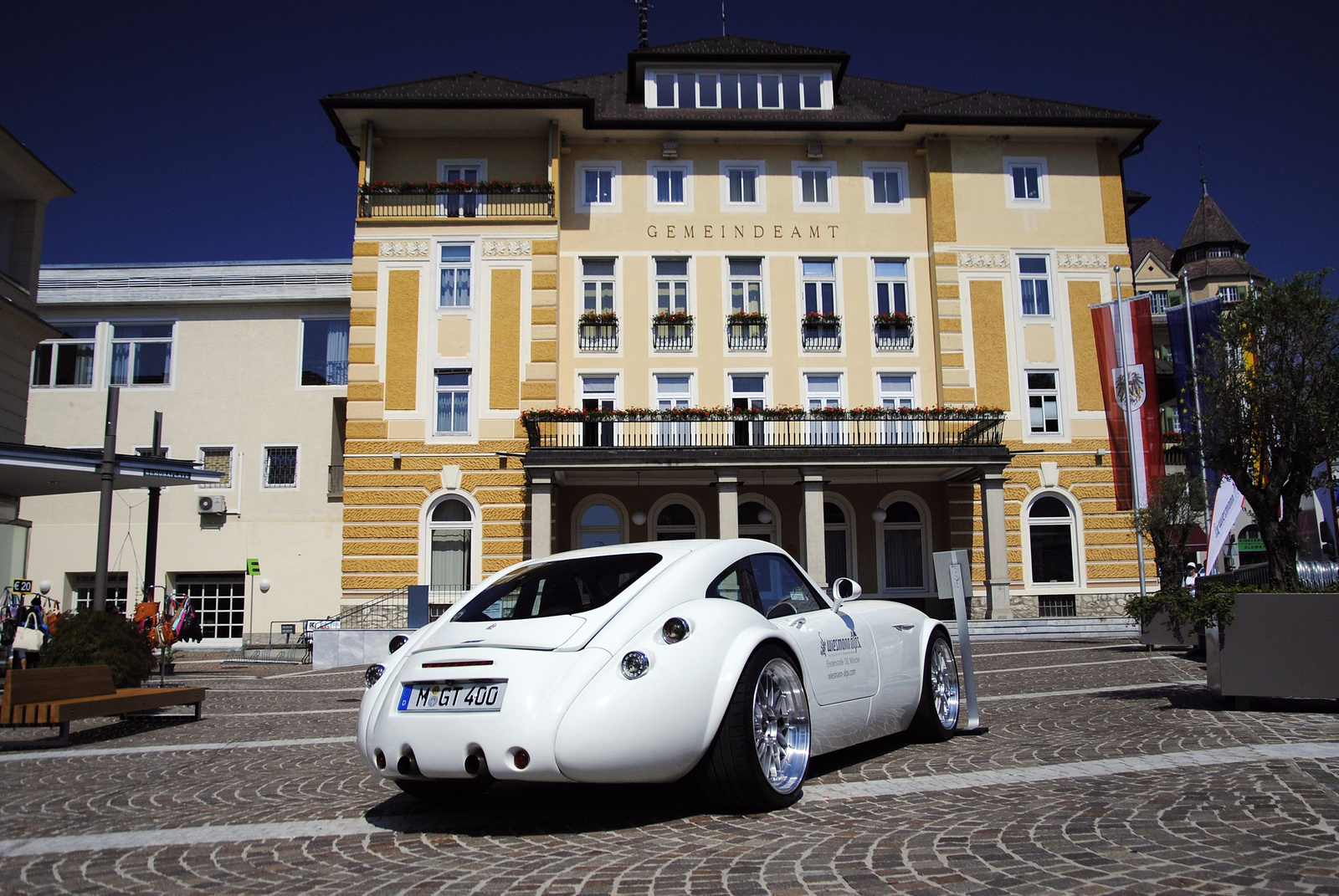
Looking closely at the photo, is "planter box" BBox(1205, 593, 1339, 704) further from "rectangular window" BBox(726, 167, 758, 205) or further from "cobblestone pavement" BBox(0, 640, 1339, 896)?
"rectangular window" BBox(726, 167, 758, 205)

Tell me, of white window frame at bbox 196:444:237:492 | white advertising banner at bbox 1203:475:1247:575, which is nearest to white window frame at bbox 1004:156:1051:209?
white advertising banner at bbox 1203:475:1247:575

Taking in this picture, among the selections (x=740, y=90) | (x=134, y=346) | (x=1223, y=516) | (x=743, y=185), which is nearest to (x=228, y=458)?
(x=134, y=346)

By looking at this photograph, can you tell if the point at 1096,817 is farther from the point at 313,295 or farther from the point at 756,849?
the point at 313,295

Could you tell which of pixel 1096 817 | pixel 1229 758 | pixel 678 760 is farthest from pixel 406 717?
pixel 1229 758

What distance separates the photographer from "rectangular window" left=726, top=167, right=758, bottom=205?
29891 millimetres

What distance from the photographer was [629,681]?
4.72 meters

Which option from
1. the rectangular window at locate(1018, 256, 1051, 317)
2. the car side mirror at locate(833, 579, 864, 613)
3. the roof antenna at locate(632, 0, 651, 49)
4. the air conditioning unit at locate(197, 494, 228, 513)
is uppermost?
the roof antenna at locate(632, 0, 651, 49)

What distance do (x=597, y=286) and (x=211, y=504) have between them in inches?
528

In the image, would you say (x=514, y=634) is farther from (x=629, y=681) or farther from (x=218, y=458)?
(x=218, y=458)

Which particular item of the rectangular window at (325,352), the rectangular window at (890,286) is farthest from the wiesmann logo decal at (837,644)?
the rectangular window at (325,352)

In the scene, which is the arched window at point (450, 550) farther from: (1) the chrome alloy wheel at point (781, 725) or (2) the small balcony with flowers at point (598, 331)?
(1) the chrome alloy wheel at point (781, 725)

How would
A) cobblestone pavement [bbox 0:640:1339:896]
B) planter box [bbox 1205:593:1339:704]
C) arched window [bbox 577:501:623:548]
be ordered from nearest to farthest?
1. cobblestone pavement [bbox 0:640:1339:896]
2. planter box [bbox 1205:593:1339:704]
3. arched window [bbox 577:501:623:548]

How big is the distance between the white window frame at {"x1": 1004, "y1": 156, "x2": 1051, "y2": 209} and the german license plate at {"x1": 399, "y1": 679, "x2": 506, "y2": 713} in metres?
28.1

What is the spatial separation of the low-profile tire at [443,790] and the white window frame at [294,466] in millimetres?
27845
